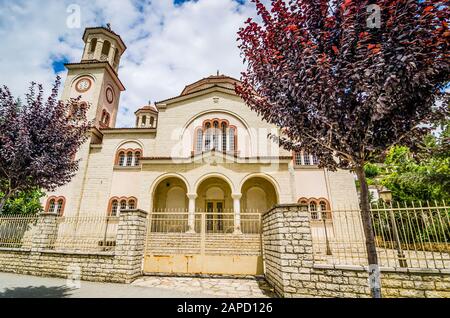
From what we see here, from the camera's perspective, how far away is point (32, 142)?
22.0ft

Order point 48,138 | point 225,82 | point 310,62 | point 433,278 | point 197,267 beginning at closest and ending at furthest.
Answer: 1. point 310,62
2. point 433,278
3. point 48,138
4. point 197,267
5. point 225,82

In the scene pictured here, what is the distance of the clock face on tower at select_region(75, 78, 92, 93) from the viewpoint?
20.5m

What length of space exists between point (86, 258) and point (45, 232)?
A: 8.43ft

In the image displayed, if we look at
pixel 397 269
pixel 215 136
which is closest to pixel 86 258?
pixel 397 269

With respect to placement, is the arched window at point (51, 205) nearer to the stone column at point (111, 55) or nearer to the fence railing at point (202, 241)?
the fence railing at point (202, 241)

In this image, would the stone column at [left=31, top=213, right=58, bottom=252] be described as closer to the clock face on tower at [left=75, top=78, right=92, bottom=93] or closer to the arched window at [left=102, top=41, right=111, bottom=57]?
the clock face on tower at [left=75, top=78, right=92, bottom=93]

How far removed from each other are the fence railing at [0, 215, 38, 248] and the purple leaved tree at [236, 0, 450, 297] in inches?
425

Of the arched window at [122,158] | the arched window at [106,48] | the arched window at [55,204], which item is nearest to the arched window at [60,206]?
the arched window at [55,204]

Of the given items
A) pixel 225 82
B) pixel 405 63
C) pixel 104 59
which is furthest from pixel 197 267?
pixel 104 59

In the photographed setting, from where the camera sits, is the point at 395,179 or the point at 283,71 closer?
the point at 283,71

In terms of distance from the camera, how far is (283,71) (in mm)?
4500

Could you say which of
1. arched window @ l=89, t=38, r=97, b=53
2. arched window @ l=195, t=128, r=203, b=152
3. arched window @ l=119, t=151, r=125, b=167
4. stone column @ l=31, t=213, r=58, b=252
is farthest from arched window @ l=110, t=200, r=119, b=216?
arched window @ l=89, t=38, r=97, b=53
